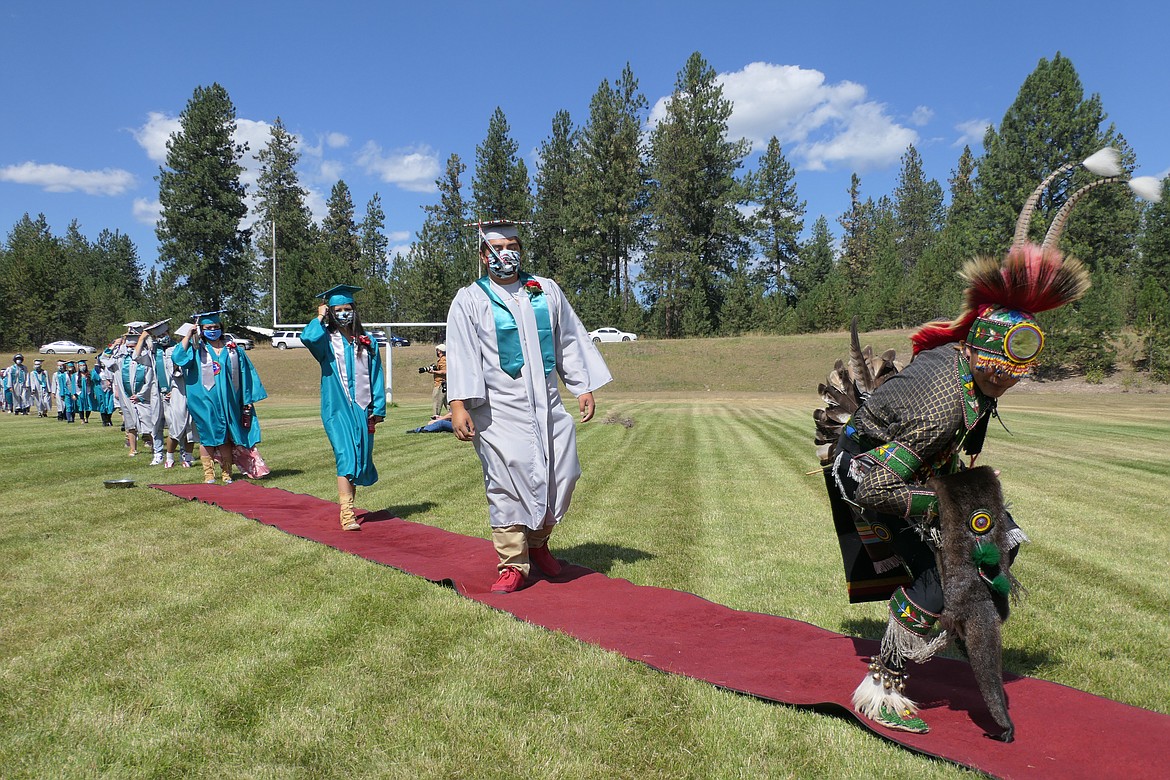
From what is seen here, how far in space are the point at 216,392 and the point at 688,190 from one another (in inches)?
2105

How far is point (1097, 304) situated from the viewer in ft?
118

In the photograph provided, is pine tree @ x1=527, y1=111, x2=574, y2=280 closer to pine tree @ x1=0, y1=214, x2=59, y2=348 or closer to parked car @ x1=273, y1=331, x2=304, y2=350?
parked car @ x1=273, y1=331, x2=304, y2=350

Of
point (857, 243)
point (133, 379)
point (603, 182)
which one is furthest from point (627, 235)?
point (133, 379)

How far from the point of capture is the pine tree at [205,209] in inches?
2329

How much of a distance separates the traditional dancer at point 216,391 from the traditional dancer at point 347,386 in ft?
11.1

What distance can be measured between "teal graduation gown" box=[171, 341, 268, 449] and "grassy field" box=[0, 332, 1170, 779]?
0.94 m

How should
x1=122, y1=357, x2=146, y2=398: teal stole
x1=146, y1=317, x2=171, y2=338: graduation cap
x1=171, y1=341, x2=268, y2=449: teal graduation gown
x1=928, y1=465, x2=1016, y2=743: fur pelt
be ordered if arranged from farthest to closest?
x1=122, y1=357, x2=146, y2=398: teal stole
x1=146, y1=317, x2=171, y2=338: graduation cap
x1=171, y1=341, x2=268, y2=449: teal graduation gown
x1=928, y1=465, x2=1016, y2=743: fur pelt

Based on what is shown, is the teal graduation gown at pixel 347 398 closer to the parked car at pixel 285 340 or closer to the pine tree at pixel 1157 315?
the pine tree at pixel 1157 315

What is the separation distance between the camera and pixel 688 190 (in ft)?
196

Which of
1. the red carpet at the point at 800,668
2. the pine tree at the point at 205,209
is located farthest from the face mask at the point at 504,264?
the pine tree at the point at 205,209

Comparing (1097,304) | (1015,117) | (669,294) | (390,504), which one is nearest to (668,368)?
(669,294)

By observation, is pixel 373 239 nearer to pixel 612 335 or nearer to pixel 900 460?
pixel 612 335

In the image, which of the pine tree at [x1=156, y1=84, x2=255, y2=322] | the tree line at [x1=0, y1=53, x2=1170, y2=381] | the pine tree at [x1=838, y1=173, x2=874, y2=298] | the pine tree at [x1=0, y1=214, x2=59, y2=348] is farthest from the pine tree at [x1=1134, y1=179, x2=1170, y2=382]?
the pine tree at [x1=0, y1=214, x2=59, y2=348]

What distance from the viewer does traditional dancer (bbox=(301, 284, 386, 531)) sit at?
7.51 meters
